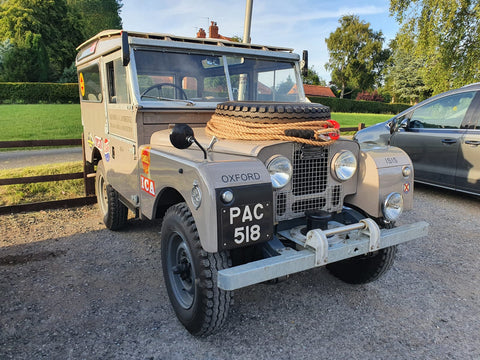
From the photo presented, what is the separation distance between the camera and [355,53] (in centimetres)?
5512

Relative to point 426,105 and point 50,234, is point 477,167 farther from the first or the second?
point 50,234

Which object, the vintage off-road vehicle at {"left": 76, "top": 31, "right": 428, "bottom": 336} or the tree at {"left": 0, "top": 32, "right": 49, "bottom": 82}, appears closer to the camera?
the vintage off-road vehicle at {"left": 76, "top": 31, "right": 428, "bottom": 336}

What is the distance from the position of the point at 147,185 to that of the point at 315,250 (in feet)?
5.30

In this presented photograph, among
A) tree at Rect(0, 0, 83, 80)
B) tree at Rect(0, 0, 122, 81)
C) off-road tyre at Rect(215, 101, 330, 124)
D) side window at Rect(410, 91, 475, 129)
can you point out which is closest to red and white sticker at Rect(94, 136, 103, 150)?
off-road tyre at Rect(215, 101, 330, 124)

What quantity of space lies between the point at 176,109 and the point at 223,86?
2.10 ft

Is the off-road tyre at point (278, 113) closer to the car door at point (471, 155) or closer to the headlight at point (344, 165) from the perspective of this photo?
the headlight at point (344, 165)

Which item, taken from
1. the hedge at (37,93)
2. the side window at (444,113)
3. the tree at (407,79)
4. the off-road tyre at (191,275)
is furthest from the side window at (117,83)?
the tree at (407,79)

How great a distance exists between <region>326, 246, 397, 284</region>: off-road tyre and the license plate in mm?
1276

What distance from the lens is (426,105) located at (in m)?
6.66

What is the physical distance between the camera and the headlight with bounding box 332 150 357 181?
2939 millimetres

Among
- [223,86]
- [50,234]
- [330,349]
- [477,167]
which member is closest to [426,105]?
[477,167]

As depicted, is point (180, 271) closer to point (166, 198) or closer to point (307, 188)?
point (166, 198)

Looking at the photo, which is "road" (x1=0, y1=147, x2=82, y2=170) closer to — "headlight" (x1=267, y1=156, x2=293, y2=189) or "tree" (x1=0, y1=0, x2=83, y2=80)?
"headlight" (x1=267, y1=156, x2=293, y2=189)

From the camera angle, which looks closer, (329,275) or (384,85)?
(329,275)
